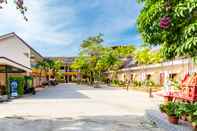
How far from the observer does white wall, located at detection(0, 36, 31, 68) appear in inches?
1546

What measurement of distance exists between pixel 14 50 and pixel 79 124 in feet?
102

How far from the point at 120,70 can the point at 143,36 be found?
55.1 meters

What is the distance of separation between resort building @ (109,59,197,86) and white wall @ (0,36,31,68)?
1582 centimetres

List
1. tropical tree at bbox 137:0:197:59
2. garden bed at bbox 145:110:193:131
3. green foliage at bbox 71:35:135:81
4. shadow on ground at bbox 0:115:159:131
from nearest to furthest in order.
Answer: tropical tree at bbox 137:0:197:59 → garden bed at bbox 145:110:193:131 → shadow on ground at bbox 0:115:159:131 → green foliage at bbox 71:35:135:81

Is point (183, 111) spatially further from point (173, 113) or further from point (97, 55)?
point (97, 55)

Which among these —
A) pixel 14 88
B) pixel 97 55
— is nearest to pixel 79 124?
pixel 14 88

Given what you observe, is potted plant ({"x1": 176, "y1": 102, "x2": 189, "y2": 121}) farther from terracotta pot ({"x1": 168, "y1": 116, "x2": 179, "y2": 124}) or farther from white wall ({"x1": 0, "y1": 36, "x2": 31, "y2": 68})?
white wall ({"x1": 0, "y1": 36, "x2": 31, "y2": 68})

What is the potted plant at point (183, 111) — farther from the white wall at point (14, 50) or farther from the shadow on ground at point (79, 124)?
the white wall at point (14, 50)

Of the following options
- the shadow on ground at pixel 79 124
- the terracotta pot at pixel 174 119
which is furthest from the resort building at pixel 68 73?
the terracotta pot at pixel 174 119

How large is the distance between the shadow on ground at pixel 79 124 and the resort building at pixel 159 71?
13.1 m

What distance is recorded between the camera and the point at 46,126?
408 inches

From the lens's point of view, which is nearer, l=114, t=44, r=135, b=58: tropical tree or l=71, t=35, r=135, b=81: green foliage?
l=71, t=35, r=135, b=81: green foliage

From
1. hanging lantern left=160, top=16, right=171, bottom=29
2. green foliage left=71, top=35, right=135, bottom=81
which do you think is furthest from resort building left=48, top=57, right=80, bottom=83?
hanging lantern left=160, top=16, right=171, bottom=29

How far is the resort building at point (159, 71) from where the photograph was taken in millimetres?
31909
